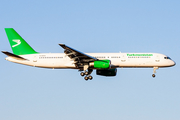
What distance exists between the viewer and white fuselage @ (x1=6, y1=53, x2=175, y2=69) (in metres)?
72.3

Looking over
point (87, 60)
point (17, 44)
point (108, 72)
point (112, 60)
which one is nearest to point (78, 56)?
point (87, 60)

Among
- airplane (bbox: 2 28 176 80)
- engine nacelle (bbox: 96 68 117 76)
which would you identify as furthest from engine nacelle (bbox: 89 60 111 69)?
engine nacelle (bbox: 96 68 117 76)

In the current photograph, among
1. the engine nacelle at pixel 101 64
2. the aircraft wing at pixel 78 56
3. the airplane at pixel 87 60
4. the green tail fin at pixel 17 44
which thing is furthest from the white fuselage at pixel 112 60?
the engine nacelle at pixel 101 64

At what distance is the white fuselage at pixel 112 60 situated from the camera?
72312mm

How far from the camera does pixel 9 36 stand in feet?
255

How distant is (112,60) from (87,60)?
477cm

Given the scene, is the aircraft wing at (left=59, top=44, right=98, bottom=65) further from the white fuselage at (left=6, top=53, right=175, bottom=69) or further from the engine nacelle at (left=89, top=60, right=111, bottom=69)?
the white fuselage at (left=6, top=53, right=175, bottom=69)

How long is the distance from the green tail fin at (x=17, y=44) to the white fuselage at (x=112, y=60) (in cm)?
152

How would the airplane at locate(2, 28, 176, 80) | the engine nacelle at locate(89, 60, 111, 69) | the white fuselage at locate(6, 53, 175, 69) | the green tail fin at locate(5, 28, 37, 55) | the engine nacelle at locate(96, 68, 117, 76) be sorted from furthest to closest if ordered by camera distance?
the engine nacelle at locate(96, 68, 117, 76) < the green tail fin at locate(5, 28, 37, 55) < the white fuselage at locate(6, 53, 175, 69) < the airplane at locate(2, 28, 176, 80) < the engine nacelle at locate(89, 60, 111, 69)

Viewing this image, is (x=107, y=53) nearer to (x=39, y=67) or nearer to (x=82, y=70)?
(x=82, y=70)

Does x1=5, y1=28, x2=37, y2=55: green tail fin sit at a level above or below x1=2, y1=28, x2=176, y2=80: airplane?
above

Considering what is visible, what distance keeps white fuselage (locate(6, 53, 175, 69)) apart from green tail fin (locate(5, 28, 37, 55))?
152 centimetres

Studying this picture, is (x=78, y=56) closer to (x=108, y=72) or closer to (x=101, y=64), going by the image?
(x=101, y=64)

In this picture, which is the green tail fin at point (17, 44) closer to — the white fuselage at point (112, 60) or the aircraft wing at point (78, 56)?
the white fuselage at point (112, 60)
